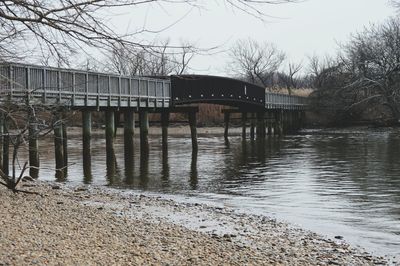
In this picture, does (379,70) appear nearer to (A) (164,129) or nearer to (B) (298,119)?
(B) (298,119)

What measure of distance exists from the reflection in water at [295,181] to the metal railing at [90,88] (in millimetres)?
2702

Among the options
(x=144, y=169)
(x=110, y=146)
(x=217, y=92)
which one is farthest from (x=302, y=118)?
(x=144, y=169)

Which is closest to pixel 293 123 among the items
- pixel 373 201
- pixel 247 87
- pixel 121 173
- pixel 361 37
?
pixel 361 37

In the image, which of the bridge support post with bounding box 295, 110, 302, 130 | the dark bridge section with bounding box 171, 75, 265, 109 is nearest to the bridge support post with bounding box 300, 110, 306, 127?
the bridge support post with bounding box 295, 110, 302, 130

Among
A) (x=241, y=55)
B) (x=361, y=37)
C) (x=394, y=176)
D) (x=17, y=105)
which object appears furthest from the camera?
(x=241, y=55)

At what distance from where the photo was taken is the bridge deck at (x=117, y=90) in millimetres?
18484

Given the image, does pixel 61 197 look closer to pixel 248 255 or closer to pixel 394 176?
pixel 248 255

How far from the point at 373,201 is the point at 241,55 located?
7486 cm

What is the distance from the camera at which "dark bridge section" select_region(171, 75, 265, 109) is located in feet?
107

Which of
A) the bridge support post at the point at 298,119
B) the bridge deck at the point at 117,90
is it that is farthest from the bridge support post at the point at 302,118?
the bridge deck at the point at 117,90

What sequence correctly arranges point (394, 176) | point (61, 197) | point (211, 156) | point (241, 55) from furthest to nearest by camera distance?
point (241, 55), point (211, 156), point (394, 176), point (61, 197)

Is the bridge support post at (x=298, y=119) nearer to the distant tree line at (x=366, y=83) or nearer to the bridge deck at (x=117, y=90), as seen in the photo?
the distant tree line at (x=366, y=83)

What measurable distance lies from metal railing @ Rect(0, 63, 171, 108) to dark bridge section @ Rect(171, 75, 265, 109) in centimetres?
102

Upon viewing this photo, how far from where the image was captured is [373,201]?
43.2 feet
